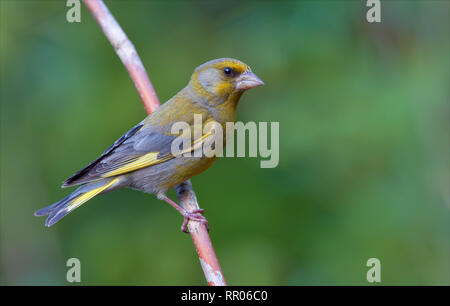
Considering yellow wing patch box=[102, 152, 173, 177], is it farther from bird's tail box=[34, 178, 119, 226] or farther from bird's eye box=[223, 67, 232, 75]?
bird's eye box=[223, 67, 232, 75]

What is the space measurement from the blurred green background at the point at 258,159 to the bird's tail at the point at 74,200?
2.74 ft

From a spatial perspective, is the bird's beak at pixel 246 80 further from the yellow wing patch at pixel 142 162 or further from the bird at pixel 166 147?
the yellow wing patch at pixel 142 162

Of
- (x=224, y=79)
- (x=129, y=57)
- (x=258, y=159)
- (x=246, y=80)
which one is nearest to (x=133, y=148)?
(x=129, y=57)

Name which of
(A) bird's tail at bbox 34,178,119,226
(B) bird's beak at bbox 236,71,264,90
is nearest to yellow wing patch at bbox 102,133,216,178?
(A) bird's tail at bbox 34,178,119,226

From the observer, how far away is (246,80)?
14.3ft

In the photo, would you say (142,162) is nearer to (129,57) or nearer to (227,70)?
(129,57)

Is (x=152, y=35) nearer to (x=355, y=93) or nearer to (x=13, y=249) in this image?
(x=355, y=93)

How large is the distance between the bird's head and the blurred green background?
869 mm

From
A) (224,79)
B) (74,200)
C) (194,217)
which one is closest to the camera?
(194,217)

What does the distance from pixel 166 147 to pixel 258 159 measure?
47.3 inches

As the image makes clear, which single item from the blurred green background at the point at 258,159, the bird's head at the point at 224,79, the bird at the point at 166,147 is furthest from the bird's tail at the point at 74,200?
the bird's head at the point at 224,79

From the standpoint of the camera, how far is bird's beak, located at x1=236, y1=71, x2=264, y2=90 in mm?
4309

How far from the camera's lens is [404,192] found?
4840 millimetres
